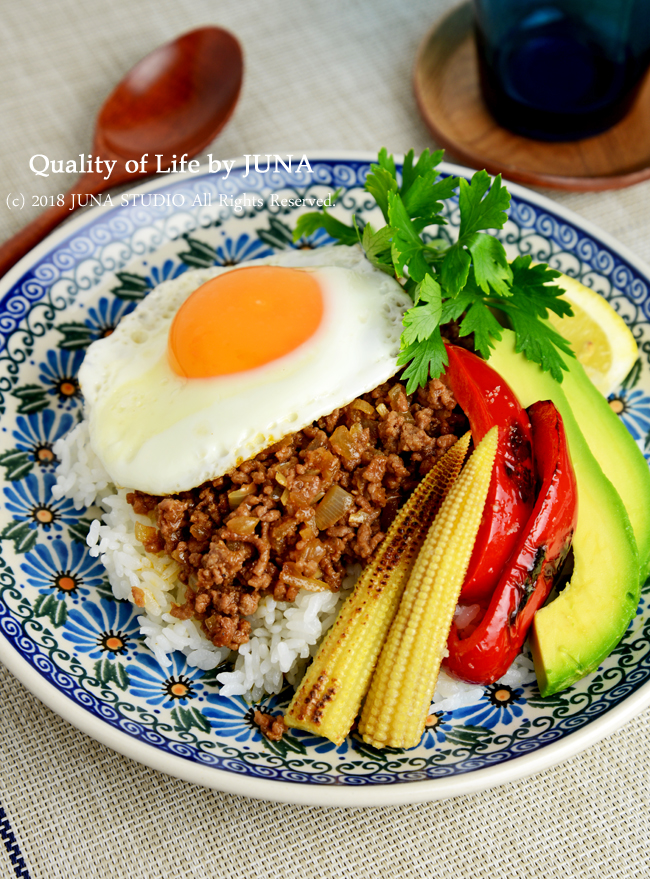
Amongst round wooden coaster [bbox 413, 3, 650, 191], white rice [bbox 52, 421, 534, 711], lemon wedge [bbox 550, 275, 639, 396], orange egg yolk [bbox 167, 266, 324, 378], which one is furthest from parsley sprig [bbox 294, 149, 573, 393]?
round wooden coaster [bbox 413, 3, 650, 191]

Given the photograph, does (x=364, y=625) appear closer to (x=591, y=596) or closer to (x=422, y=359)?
(x=591, y=596)

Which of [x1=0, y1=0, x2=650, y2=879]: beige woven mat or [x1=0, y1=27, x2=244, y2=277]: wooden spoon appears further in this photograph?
[x1=0, y1=27, x2=244, y2=277]: wooden spoon

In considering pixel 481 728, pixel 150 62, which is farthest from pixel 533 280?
pixel 150 62

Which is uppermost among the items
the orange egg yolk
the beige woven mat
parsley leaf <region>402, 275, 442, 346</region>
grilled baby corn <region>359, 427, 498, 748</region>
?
parsley leaf <region>402, 275, 442, 346</region>

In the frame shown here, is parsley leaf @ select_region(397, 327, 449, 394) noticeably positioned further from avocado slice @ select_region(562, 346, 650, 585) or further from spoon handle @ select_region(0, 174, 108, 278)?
spoon handle @ select_region(0, 174, 108, 278)

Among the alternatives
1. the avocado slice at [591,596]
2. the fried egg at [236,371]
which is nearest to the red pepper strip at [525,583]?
the avocado slice at [591,596]

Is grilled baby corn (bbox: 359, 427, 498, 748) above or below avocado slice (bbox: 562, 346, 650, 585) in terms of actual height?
below
